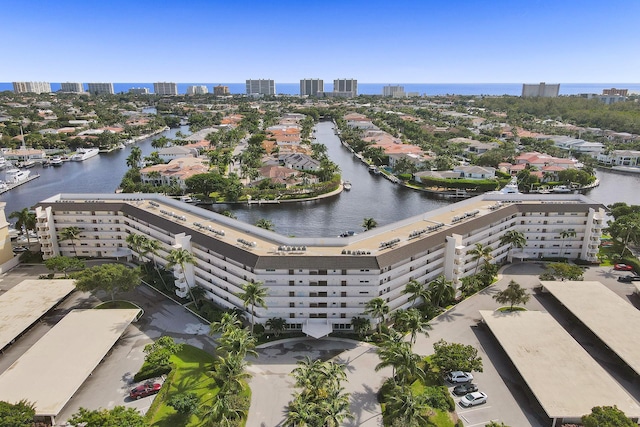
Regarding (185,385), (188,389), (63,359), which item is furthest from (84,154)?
(188,389)

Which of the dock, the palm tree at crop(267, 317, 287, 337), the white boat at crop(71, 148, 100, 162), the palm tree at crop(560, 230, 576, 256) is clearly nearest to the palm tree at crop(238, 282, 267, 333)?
the palm tree at crop(267, 317, 287, 337)

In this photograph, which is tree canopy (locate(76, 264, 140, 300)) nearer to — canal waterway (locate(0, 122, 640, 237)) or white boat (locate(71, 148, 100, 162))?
canal waterway (locate(0, 122, 640, 237))

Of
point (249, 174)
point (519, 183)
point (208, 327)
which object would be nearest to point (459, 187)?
point (519, 183)

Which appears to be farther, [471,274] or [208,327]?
[471,274]

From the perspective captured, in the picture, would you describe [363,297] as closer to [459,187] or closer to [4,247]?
[4,247]

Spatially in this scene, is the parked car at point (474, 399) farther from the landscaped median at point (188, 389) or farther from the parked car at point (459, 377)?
the landscaped median at point (188, 389)

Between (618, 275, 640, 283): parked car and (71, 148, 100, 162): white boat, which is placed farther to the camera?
(71, 148, 100, 162): white boat

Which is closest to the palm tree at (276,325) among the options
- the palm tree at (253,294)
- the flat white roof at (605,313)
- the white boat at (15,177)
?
the palm tree at (253,294)

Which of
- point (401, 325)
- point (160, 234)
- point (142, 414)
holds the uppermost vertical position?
point (160, 234)
